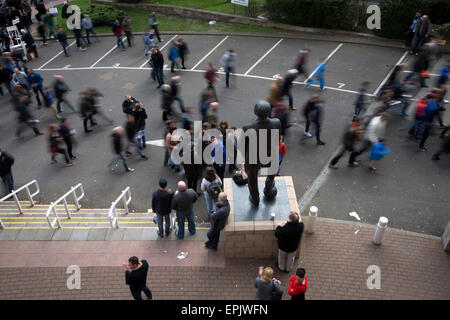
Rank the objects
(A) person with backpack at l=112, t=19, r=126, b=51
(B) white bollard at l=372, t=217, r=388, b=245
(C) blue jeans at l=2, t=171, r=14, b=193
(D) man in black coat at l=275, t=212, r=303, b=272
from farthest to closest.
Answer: (A) person with backpack at l=112, t=19, r=126, b=51, (C) blue jeans at l=2, t=171, r=14, b=193, (B) white bollard at l=372, t=217, r=388, b=245, (D) man in black coat at l=275, t=212, r=303, b=272

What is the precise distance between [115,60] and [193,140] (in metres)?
10.2

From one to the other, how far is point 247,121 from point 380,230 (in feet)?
21.6

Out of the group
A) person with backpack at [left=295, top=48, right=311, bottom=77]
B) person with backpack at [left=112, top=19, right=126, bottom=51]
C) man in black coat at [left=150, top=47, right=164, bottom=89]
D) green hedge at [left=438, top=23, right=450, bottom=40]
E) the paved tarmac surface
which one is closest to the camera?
the paved tarmac surface

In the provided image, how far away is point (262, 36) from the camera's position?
67.5 ft

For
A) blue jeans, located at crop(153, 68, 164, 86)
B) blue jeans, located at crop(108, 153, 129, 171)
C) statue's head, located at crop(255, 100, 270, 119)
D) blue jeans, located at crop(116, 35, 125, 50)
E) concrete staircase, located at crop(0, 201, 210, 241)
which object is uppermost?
statue's head, located at crop(255, 100, 270, 119)

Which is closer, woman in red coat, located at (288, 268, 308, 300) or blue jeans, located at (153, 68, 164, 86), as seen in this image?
woman in red coat, located at (288, 268, 308, 300)

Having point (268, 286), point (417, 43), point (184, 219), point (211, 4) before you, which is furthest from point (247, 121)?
point (211, 4)

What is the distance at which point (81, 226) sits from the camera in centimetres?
1004

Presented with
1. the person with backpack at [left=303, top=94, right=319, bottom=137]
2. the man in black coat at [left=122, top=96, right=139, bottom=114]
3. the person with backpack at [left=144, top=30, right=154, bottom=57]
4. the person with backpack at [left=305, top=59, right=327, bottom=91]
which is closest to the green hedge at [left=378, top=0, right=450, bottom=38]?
the person with backpack at [left=305, top=59, right=327, bottom=91]

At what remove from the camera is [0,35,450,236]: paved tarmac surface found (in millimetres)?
10734

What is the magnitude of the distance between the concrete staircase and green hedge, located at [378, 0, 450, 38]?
13960 millimetres

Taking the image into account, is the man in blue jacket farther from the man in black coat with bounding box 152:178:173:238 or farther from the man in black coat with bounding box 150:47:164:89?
the man in black coat with bounding box 152:178:173:238

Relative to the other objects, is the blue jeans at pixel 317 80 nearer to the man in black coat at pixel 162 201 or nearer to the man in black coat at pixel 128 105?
the man in black coat at pixel 128 105
